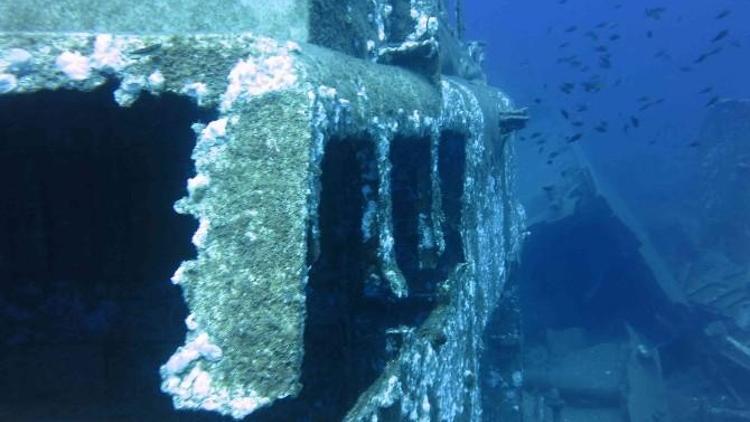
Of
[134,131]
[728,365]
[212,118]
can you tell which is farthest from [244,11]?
[728,365]

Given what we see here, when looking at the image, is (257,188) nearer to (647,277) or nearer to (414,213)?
(414,213)

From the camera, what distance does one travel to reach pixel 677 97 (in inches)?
3639

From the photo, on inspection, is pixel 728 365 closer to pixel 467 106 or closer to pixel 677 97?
pixel 467 106

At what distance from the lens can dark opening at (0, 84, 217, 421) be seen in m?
3.16

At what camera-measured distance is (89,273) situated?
3395 millimetres

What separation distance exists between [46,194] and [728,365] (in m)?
11.5

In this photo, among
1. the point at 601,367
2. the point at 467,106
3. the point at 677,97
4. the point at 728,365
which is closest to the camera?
the point at 467,106

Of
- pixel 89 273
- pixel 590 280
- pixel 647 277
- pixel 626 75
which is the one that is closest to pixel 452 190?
pixel 89 273

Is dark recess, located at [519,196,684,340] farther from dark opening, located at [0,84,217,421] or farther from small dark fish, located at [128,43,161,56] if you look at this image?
small dark fish, located at [128,43,161,56]

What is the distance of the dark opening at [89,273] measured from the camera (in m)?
3.16

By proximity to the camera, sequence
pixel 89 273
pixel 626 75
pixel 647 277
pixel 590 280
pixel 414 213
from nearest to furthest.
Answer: pixel 89 273 < pixel 414 213 < pixel 647 277 < pixel 590 280 < pixel 626 75

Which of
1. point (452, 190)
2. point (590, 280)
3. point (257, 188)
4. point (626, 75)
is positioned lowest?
point (590, 280)

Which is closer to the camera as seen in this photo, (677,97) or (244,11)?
(244,11)

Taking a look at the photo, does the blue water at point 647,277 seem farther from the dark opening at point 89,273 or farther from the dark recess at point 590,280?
the dark opening at point 89,273
